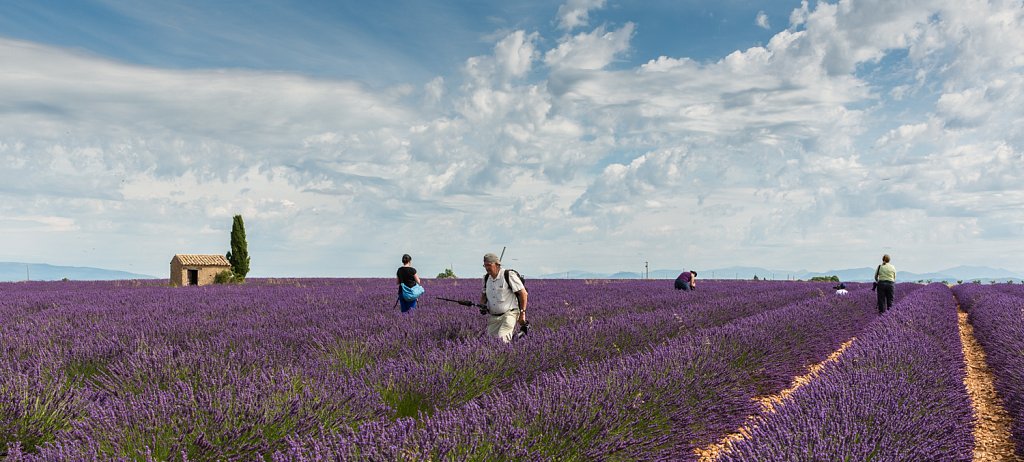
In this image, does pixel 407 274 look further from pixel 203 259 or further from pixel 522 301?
pixel 203 259

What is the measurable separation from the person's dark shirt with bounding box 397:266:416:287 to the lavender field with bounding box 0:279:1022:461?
1.17m

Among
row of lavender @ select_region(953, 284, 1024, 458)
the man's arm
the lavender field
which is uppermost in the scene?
the man's arm

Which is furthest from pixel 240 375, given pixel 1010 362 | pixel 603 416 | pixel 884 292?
pixel 884 292

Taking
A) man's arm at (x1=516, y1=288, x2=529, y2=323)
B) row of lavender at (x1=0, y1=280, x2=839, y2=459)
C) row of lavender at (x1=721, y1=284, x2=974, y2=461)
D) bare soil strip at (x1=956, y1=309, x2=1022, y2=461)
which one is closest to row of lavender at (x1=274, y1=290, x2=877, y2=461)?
row of lavender at (x1=0, y1=280, x2=839, y2=459)

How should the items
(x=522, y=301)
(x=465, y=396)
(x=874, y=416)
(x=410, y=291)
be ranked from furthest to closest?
(x=410, y=291) < (x=522, y=301) < (x=465, y=396) < (x=874, y=416)

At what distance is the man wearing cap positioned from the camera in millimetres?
5547

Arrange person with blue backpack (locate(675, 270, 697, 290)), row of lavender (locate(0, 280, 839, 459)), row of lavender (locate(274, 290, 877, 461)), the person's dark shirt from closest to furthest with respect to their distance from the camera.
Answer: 1. row of lavender (locate(274, 290, 877, 461))
2. row of lavender (locate(0, 280, 839, 459))
3. the person's dark shirt
4. person with blue backpack (locate(675, 270, 697, 290))

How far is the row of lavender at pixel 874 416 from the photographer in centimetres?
269

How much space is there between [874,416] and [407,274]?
5.91m

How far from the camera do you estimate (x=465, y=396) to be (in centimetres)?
401

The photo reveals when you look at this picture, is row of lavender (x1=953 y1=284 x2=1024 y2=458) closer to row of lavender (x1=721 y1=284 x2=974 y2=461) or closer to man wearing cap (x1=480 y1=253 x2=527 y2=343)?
row of lavender (x1=721 y1=284 x2=974 y2=461)

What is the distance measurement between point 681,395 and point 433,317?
418 centimetres

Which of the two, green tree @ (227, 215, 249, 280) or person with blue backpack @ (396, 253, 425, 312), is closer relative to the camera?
person with blue backpack @ (396, 253, 425, 312)

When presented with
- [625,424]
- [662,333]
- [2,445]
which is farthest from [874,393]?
[2,445]
